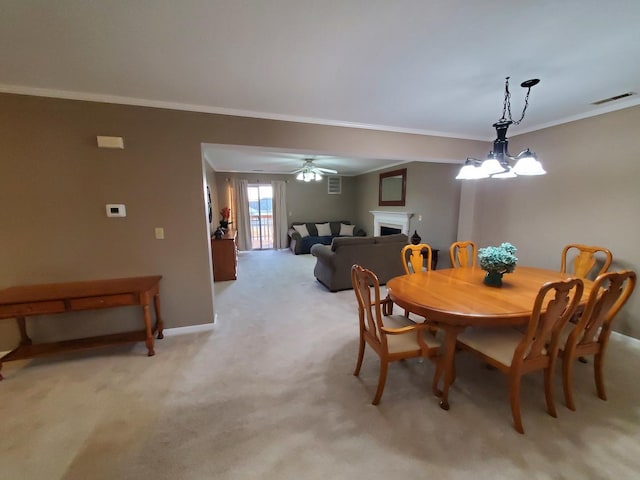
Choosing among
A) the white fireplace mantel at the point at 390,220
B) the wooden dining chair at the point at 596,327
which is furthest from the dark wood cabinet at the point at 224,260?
the wooden dining chair at the point at 596,327

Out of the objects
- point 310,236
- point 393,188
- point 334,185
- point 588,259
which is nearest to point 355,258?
point 588,259

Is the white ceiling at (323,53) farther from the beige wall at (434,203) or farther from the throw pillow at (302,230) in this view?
the throw pillow at (302,230)

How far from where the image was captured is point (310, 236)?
24.2ft

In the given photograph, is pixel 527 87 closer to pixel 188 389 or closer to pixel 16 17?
pixel 16 17

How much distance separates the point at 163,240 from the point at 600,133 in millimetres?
4723

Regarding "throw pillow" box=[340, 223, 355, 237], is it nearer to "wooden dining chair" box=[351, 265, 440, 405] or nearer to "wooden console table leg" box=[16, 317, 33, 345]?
"wooden dining chair" box=[351, 265, 440, 405]

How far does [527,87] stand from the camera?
84.0 inches

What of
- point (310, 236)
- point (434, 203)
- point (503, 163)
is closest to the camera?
point (503, 163)

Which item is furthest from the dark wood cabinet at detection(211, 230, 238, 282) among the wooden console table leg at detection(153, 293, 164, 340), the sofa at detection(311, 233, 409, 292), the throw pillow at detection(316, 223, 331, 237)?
the throw pillow at detection(316, 223, 331, 237)

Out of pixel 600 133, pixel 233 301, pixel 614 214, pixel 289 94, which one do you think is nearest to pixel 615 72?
pixel 600 133

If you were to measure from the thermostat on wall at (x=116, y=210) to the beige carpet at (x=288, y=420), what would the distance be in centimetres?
135

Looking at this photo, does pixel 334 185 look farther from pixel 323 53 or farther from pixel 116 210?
pixel 323 53

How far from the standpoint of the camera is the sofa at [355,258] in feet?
13.2

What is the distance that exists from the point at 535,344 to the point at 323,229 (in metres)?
6.36
